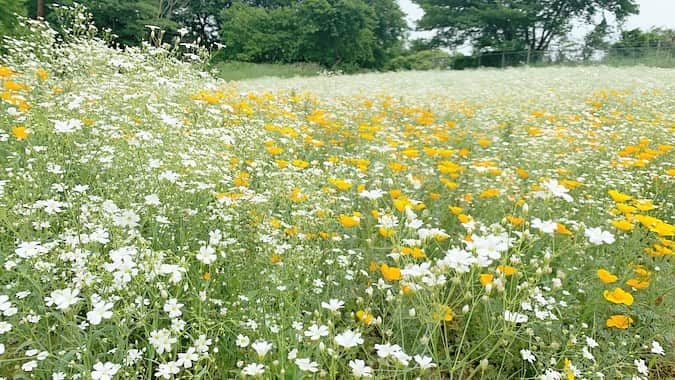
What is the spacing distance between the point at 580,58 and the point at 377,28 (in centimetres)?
1692

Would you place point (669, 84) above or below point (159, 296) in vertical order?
above

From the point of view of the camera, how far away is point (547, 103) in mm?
6934

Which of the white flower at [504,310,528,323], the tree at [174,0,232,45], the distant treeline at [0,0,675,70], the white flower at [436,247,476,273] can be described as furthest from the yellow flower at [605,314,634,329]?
the tree at [174,0,232,45]

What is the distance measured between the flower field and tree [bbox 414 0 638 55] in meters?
34.3

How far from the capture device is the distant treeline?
28969 mm

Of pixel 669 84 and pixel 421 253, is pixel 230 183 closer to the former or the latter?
pixel 421 253

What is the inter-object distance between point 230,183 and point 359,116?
286 centimetres

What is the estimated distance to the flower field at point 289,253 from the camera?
1.47 meters

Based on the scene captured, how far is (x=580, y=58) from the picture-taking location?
24312 millimetres

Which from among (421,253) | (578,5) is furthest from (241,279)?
(578,5)

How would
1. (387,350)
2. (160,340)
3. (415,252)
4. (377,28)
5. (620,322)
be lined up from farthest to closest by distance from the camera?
(377,28), (620,322), (415,252), (160,340), (387,350)

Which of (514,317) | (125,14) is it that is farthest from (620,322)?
(125,14)

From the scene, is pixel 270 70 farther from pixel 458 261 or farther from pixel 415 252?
pixel 458 261

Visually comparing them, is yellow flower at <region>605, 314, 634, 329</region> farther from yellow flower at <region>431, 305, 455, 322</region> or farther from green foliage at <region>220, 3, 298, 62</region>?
green foliage at <region>220, 3, 298, 62</region>
